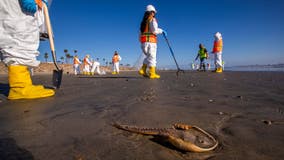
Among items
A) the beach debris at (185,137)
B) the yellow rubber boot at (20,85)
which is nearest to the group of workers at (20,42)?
the yellow rubber boot at (20,85)

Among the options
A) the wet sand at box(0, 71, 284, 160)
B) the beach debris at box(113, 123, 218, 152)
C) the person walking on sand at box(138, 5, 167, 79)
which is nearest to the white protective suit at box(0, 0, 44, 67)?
the wet sand at box(0, 71, 284, 160)

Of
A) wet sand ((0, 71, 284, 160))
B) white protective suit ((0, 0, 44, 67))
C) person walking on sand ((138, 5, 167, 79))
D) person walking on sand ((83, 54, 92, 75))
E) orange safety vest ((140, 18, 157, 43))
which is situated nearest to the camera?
wet sand ((0, 71, 284, 160))

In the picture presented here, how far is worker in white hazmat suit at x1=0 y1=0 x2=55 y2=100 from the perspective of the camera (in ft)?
6.68

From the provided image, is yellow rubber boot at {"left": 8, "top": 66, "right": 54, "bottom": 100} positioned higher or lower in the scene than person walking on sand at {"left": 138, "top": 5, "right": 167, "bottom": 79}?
lower

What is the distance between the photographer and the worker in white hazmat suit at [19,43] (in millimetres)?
2035

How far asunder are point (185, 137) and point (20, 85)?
2305 mm

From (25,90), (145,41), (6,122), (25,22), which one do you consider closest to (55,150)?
(6,122)

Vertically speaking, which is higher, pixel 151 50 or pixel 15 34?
pixel 151 50

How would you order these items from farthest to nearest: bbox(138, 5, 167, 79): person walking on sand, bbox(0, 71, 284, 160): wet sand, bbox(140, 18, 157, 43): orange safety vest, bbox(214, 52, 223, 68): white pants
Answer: bbox(214, 52, 223, 68): white pants → bbox(140, 18, 157, 43): orange safety vest → bbox(138, 5, 167, 79): person walking on sand → bbox(0, 71, 284, 160): wet sand

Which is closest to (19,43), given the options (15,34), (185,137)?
(15,34)

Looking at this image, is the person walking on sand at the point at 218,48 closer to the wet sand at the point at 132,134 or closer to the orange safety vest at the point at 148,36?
the orange safety vest at the point at 148,36

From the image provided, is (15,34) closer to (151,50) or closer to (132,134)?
(132,134)

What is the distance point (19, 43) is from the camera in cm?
210

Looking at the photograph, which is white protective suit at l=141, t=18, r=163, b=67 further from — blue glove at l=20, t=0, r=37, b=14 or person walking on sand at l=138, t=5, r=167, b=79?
blue glove at l=20, t=0, r=37, b=14
